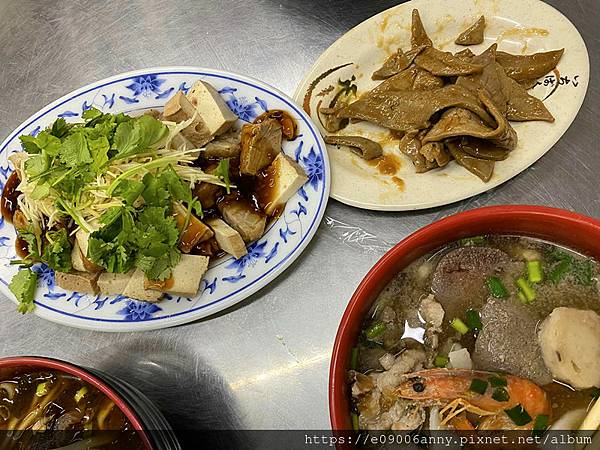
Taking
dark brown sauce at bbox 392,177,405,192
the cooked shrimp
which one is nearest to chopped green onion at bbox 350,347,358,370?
the cooked shrimp

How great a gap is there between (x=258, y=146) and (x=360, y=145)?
1.19 ft

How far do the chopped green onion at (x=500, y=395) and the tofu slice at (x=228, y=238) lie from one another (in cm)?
87

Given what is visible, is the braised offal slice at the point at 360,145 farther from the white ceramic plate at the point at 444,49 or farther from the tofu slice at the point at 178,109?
the tofu slice at the point at 178,109

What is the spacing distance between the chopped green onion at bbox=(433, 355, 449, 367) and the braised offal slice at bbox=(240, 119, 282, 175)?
0.83m

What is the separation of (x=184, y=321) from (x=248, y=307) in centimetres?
25

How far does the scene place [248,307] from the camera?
198 centimetres

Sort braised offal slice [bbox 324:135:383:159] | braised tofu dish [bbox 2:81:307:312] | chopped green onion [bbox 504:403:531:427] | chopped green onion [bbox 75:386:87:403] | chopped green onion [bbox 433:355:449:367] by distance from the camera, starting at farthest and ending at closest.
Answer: braised offal slice [bbox 324:135:383:159], braised tofu dish [bbox 2:81:307:312], chopped green onion [bbox 75:386:87:403], chopped green onion [bbox 433:355:449:367], chopped green onion [bbox 504:403:531:427]

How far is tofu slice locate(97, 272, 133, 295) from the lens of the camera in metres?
1.80

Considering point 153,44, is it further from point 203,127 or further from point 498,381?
point 498,381

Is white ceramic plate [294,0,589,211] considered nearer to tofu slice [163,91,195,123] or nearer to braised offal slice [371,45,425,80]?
braised offal slice [371,45,425,80]

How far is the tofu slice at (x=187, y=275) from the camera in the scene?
1.76m

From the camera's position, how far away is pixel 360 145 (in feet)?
6.46

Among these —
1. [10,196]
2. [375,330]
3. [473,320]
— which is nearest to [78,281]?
[10,196]

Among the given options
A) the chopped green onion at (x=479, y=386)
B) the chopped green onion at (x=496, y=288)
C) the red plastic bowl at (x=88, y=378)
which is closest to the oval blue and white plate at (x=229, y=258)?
the red plastic bowl at (x=88, y=378)
